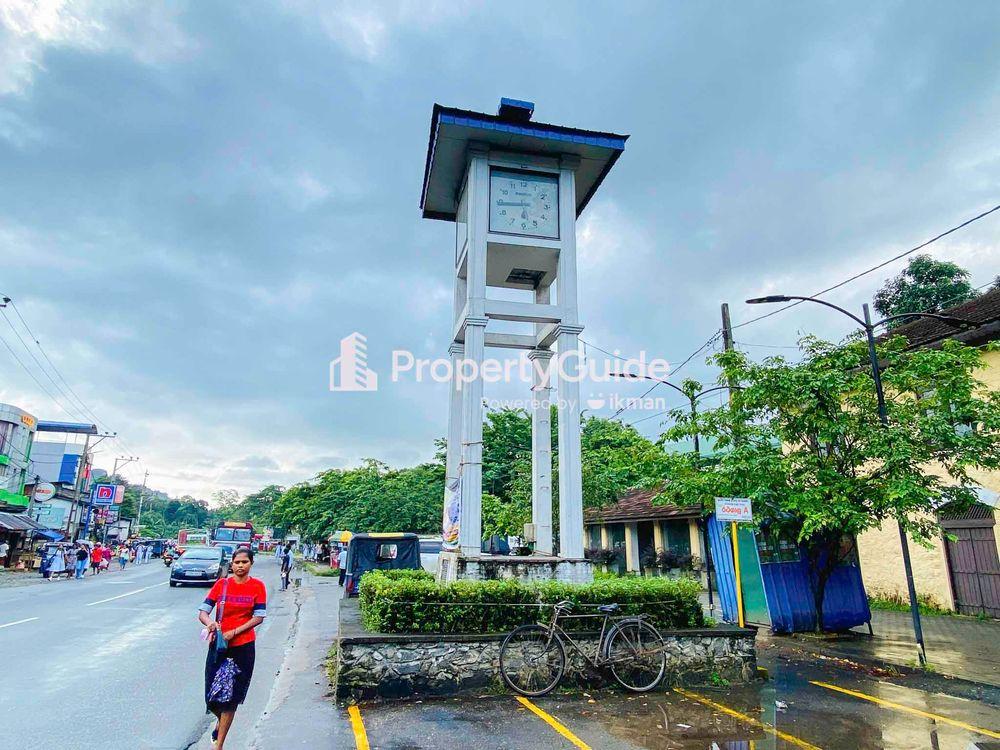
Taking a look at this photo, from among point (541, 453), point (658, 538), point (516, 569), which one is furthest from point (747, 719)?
point (658, 538)

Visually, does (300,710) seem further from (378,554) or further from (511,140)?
(378,554)

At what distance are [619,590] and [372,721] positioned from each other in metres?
3.81

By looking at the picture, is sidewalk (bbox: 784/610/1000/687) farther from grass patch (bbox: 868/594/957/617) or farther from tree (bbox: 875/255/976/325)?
tree (bbox: 875/255/976/325)

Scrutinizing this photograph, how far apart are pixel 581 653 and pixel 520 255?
747 centimetres

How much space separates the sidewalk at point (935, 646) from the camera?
9281 mm

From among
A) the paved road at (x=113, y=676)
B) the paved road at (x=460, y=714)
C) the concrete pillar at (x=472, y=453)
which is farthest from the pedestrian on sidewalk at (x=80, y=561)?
the concrete pillar at (x=472, y=453)

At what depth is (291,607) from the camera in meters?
19.5

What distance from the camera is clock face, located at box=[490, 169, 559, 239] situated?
1168cm

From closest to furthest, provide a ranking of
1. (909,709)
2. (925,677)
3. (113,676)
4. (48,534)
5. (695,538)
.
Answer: (909,709) < (113,676) < (925,677) < (695,538) < (48,534)

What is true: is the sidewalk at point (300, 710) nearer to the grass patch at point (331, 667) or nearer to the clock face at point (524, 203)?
the grass patch at point (331, 667)

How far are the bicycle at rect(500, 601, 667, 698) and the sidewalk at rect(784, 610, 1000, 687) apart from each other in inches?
177

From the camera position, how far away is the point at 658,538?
25766 mm

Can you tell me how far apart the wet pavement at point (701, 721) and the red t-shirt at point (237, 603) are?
1598mm

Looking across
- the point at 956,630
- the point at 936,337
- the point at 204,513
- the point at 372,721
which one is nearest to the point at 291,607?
the point at 372,721
